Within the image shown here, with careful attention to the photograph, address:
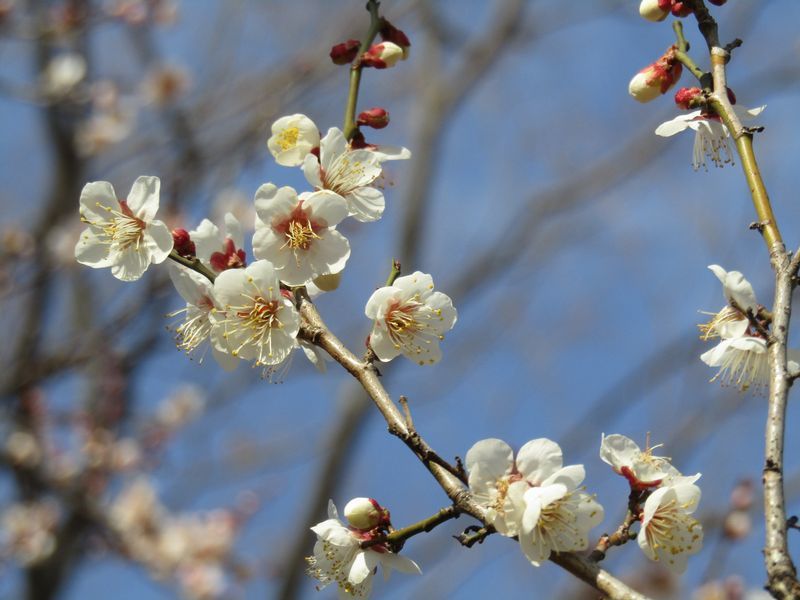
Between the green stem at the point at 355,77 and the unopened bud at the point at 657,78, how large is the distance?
44cm

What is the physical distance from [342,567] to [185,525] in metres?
4.89

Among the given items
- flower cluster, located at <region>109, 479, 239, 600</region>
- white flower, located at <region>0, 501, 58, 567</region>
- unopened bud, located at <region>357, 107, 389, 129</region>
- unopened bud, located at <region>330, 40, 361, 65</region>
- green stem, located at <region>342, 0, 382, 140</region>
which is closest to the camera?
green stem, located at <region>342, 0, 382, 140</region>

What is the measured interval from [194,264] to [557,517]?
605mm

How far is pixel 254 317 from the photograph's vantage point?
1.22 meters

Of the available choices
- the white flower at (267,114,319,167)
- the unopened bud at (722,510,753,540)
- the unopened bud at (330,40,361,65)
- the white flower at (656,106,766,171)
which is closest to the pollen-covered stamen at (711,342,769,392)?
the white flower at (656,106,766,171)

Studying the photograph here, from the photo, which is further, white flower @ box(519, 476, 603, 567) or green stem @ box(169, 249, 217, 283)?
green stem @ box(169, 249, 217, 283)

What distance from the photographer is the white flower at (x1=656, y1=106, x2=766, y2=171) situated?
131cm

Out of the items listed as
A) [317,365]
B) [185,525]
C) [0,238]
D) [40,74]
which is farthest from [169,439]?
[317,365]

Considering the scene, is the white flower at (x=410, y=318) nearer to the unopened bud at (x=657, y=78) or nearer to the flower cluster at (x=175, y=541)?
the unopened bud at (x=657, y=78)

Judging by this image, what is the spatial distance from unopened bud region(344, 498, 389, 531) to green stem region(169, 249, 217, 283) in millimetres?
377

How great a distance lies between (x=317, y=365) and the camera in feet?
4.15

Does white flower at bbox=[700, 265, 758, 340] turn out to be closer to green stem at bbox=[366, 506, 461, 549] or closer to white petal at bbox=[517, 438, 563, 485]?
white petal at bbox=[517, 438, 563, 485]

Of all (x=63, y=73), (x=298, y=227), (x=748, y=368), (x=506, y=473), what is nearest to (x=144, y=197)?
(x=298, y=227)

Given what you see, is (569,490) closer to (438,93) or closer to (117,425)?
(117,425)
